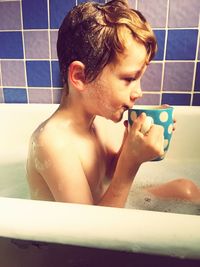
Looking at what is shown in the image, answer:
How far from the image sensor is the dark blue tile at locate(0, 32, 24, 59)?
1272 millimetres

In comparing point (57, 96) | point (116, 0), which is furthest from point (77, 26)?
point (57, 96)

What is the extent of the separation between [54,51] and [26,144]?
424 millimetres

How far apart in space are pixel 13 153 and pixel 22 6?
63 cm

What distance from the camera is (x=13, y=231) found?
0.39 metres

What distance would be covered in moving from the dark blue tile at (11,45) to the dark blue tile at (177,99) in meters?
0.67

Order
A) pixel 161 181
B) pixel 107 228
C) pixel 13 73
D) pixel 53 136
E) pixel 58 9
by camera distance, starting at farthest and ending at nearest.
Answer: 1. pixel 13 73
2. pixel 58 9
3. pixel 161 181
4. pixel 53 136
5. pixel 107 228

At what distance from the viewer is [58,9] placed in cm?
121

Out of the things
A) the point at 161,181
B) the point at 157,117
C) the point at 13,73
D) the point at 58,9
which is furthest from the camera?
the point at 13,73

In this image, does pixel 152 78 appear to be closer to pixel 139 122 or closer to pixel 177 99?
pixel 177 99

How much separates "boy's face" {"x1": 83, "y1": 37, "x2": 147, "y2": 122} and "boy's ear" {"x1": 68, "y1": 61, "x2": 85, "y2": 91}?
0.06 feet

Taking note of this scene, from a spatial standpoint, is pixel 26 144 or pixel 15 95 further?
pixel 15 95

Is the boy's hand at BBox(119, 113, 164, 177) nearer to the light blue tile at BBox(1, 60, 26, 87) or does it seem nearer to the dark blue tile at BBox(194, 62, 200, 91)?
the dark blue tile at BBox(194, 62, 200, 91)

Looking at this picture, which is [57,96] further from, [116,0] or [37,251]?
[37,251]

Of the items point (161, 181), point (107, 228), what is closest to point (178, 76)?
point (161, 181)
